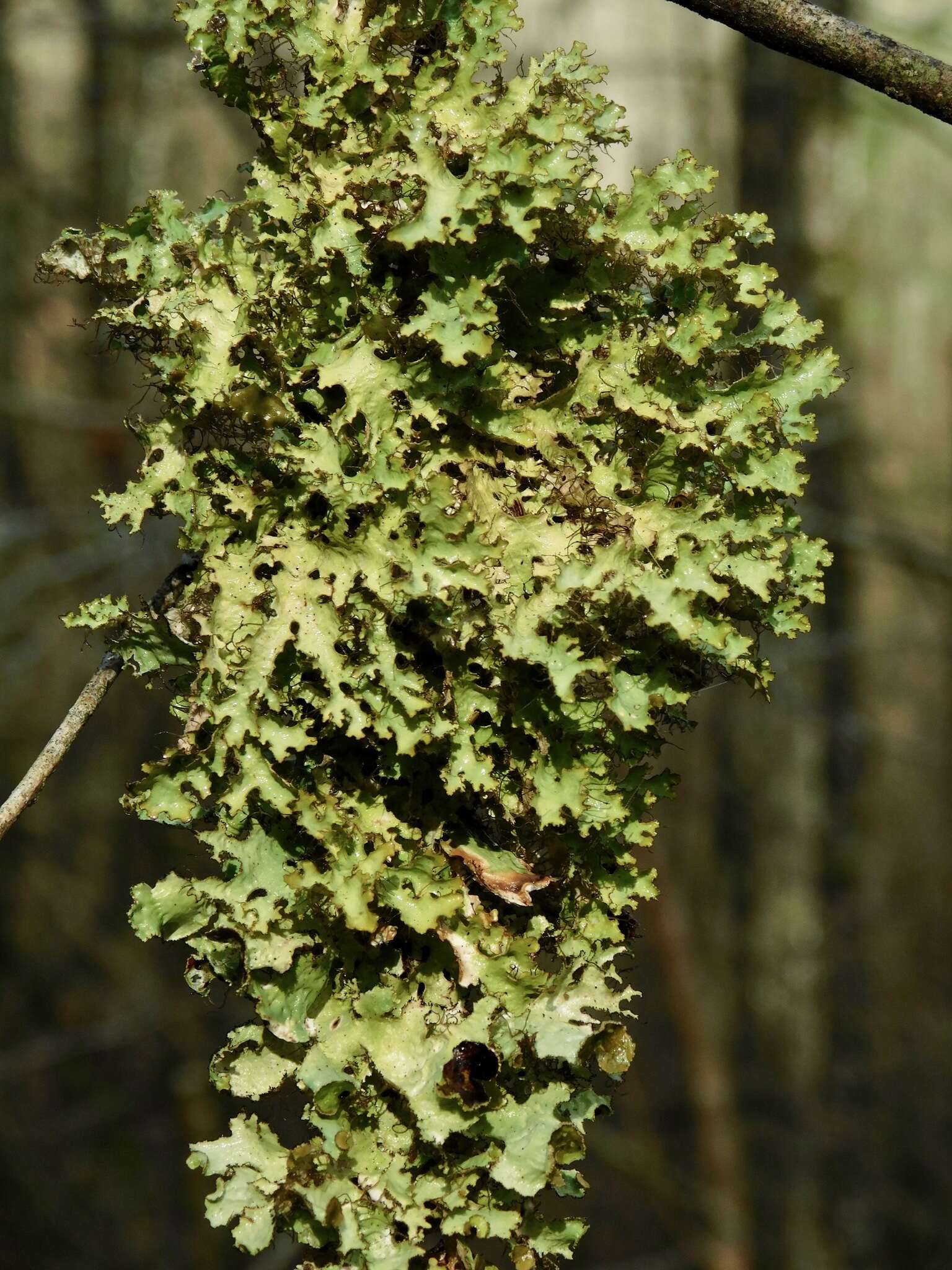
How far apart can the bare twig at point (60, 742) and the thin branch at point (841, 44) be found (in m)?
0.81

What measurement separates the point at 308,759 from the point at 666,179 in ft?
1.92

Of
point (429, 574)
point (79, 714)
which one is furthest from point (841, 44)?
point (79, 714)

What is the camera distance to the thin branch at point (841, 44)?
114 centimetres

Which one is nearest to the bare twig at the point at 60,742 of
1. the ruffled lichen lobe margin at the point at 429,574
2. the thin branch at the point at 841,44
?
the ruffled lichen lobe margin at the point at 429,574

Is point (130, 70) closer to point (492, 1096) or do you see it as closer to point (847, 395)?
point (847, 395)

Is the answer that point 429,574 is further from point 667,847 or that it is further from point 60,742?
point 667,847

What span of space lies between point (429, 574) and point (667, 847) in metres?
4.93

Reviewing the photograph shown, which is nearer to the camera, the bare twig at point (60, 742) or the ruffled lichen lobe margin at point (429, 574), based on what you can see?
the ruffled lichen lobe margin at point (429, 574)

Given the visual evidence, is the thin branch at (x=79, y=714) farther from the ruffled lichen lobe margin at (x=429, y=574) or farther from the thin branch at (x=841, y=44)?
the thin branch at (x=841, y=44)

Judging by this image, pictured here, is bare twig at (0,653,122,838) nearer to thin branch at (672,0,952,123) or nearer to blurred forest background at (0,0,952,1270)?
thin branch at (672,0,952,123)

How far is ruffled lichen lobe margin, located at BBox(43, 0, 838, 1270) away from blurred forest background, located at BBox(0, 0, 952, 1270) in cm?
457

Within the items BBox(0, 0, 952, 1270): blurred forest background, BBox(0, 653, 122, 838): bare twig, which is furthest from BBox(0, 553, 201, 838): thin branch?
BBox(0, 0, 952, 1270): blurred forest background

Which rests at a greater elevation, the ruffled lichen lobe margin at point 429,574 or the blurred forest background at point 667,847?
the blurred forest background at point 667,847

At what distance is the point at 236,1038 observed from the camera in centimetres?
105
